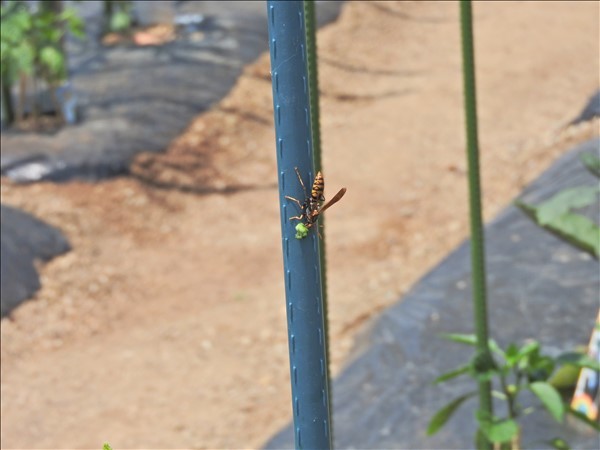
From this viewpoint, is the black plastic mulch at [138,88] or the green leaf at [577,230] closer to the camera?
the green leaf at [577,230]

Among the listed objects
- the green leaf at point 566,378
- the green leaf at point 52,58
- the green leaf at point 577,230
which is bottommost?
the green leaf at point 566,378

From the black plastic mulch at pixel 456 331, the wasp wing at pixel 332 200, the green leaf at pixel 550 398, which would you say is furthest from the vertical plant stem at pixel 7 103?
the wasp wing at pixel 332 200

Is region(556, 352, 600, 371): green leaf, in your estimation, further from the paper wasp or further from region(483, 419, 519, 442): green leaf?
the paper wasp

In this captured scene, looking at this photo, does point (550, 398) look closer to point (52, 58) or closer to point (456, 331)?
point (456, 331)

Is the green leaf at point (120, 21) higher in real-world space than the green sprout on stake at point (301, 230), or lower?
lower

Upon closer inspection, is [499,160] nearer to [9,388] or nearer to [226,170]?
[226,170]

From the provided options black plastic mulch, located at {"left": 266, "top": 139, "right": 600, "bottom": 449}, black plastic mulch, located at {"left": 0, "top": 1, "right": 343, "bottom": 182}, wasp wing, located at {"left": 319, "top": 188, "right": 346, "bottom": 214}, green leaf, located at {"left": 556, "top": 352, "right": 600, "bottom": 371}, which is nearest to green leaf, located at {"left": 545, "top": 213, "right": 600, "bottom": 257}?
green leaf, located at {"left": 556, "top": 352, "right": 600, "bottom": 371}

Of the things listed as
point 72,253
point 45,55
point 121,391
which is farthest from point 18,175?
point 121,391

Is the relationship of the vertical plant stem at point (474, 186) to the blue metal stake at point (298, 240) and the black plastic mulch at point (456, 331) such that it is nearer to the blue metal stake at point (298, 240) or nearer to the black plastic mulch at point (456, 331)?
the blue metal stake at point (298, 240)

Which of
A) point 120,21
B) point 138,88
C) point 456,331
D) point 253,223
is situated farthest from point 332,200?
point 120,21

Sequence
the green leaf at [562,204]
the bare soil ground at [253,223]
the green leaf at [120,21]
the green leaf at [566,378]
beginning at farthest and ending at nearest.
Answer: the green leaf at [120,21]
the bare soil ground at [253,223]
the green leaf at [566,378]
the green leaf at [562,204]
